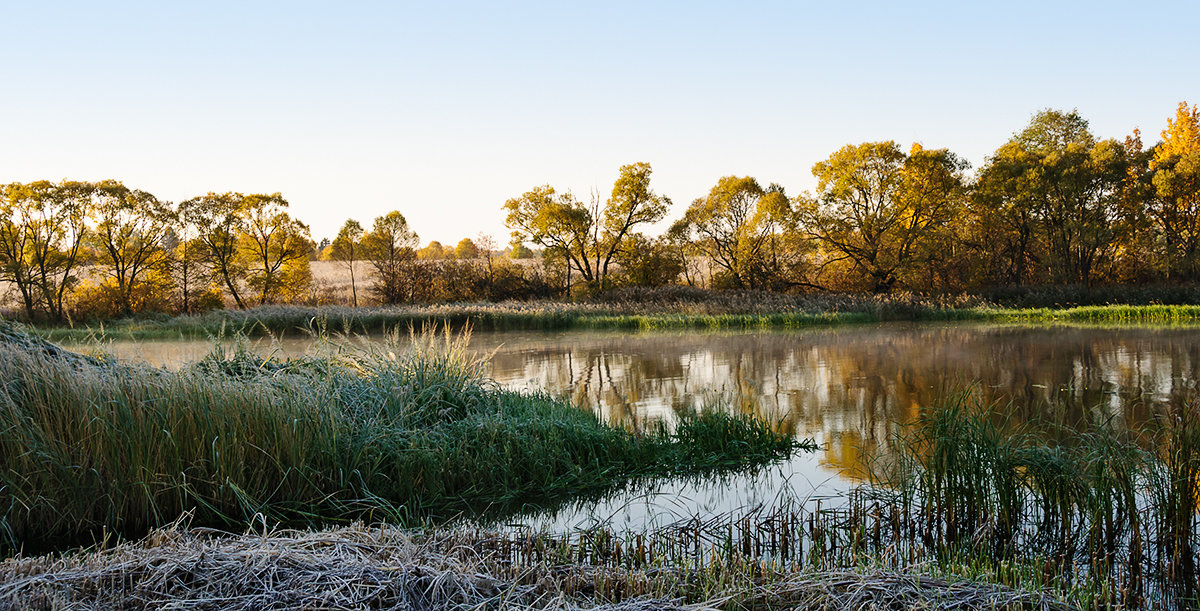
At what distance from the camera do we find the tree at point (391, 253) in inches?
1369

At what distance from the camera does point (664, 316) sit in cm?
2430

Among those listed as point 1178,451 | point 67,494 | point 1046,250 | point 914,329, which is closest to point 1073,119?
point 1046,250

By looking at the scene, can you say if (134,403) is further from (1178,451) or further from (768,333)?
(768,333)

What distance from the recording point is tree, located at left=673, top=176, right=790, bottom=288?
31203 millimetres

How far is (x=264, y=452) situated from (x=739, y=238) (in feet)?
93.7

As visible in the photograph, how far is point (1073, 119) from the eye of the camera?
39.8 m

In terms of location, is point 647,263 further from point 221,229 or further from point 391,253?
point 221,229

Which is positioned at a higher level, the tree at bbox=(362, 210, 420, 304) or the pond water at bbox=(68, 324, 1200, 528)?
the tree at bbox=(362, 210, 420, 304)

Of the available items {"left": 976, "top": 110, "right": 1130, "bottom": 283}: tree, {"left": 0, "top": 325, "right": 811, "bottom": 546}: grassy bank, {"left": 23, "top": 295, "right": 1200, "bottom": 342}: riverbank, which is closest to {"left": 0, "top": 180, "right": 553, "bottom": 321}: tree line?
{"left": 23, "top": 295, "right": 1200, "bottom": 342}: riverbank

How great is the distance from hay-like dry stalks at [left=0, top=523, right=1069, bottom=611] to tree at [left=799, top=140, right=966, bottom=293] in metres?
28.5

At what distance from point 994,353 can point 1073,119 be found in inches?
1264

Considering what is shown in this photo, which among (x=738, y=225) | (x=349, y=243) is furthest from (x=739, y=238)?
(x=349, y=243)

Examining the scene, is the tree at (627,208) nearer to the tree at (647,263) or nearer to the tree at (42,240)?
the tree at (647,263)

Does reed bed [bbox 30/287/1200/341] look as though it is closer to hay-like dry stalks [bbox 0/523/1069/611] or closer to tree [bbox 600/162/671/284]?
tree [bbox 600/162/671/284]
